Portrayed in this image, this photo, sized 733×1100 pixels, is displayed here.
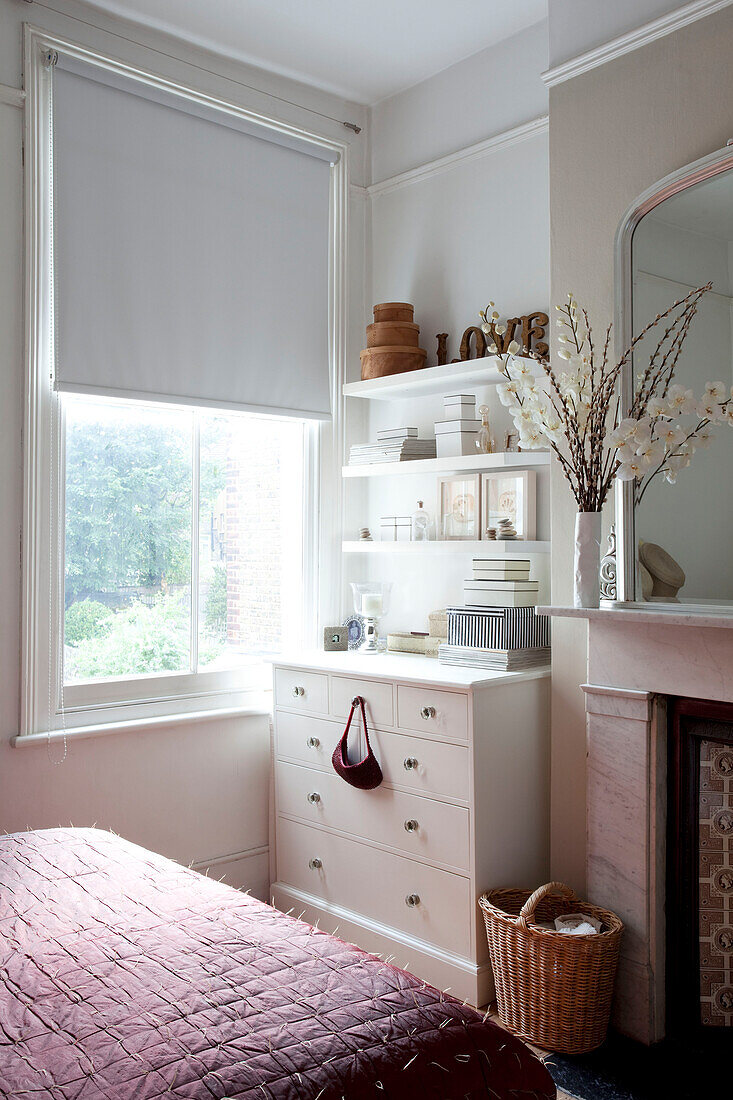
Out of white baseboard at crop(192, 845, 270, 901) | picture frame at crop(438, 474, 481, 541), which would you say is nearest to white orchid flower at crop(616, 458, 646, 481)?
picture frame at crop(438, 474, 481, 541)

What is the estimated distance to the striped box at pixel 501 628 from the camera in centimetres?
302

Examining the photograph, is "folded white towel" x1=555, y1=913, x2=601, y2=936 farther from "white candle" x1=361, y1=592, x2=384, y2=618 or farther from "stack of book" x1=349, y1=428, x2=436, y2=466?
"stack of book" x1=349, y1=428, x2=436, y2=466

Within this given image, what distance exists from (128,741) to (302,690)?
0.62 meters

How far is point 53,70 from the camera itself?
3.01 meters

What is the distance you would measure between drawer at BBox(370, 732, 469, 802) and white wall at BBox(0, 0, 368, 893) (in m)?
0.72

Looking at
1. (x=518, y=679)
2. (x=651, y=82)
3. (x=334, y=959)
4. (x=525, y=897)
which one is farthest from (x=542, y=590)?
(x=334, y=959)

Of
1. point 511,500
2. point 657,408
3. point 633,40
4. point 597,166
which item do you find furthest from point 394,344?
point 657,408

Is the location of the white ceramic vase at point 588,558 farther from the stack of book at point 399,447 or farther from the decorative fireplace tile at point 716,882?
the stack of book at point 399,447

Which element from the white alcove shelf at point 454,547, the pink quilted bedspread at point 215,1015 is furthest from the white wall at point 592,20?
the pink quilted bedspread at point 215,1015

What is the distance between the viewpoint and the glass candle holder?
360 centimetres

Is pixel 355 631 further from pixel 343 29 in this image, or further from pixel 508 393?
pixel 343 29

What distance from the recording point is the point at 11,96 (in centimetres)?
293

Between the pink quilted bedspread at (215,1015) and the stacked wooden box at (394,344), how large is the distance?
2222mm

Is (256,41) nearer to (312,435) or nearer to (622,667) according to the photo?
(312,435)
